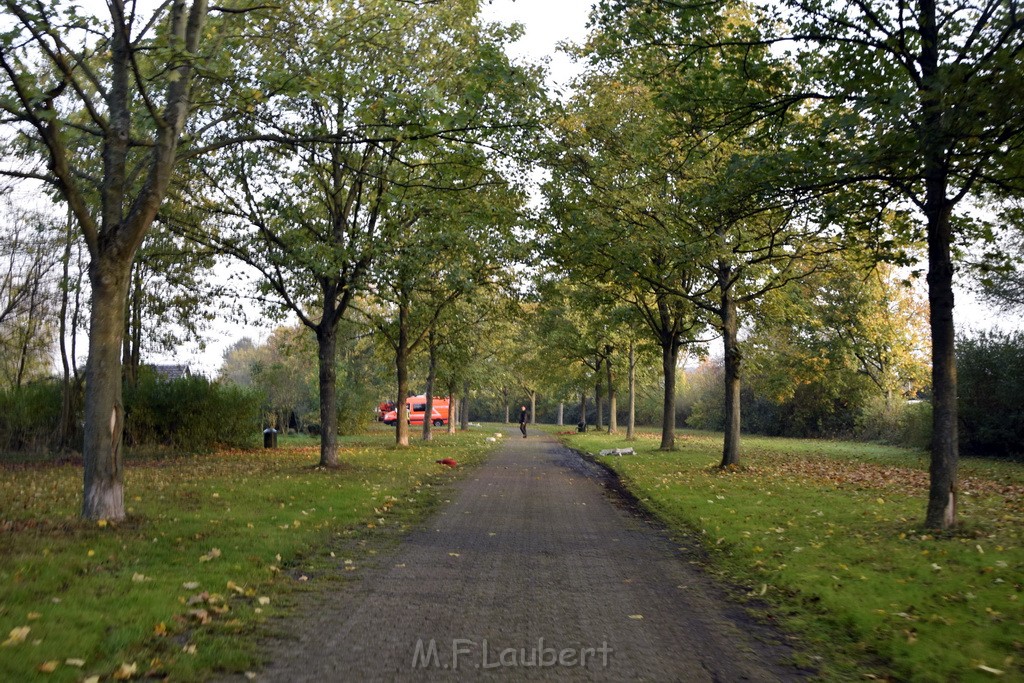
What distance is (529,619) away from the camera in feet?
19.5

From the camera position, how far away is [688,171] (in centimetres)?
1633

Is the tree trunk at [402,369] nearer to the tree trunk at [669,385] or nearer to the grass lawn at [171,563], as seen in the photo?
the tree trunk at [669,385]

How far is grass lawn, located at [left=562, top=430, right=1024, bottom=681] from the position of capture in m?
5.22

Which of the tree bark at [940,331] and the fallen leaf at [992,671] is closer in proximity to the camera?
the fallen leaf at [992,671]

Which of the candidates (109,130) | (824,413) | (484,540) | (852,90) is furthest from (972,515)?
(824,413)

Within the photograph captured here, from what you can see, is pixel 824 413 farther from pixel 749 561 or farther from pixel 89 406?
pixel 89 406

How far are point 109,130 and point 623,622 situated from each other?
8.32m

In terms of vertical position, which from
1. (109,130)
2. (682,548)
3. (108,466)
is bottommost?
(682,548)

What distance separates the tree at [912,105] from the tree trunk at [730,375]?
9306mm

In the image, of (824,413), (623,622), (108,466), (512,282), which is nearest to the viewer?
(623,622)

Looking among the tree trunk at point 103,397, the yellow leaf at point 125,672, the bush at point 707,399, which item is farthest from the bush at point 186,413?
the bush at point 707,399

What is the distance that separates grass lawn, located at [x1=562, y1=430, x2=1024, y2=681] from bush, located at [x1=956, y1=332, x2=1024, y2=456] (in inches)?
424

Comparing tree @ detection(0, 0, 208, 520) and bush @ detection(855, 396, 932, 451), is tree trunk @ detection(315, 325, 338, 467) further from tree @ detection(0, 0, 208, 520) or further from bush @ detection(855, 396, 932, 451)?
bush @ detection(855, 396, 932, 451)

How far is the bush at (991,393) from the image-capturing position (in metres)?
25.3
